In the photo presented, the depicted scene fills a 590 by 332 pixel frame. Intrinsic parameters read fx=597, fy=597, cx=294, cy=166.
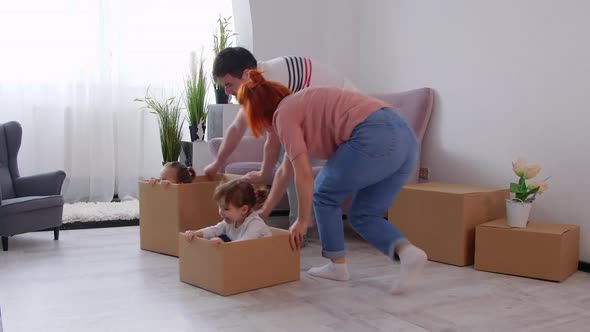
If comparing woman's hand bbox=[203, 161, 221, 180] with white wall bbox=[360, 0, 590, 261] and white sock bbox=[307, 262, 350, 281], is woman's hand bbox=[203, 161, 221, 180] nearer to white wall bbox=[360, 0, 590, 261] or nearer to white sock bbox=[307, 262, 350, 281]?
white sock bbox=[307, 262, 350, 281]

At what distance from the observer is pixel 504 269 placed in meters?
2.78

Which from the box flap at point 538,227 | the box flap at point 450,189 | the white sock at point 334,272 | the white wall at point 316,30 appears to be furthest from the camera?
the white wall at point 316,30

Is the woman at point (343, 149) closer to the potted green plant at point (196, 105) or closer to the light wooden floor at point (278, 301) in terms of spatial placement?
the light wooden floor at point (278, 301)

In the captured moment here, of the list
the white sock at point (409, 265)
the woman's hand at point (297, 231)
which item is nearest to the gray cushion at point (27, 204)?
the woman's hand at point (297, 231)

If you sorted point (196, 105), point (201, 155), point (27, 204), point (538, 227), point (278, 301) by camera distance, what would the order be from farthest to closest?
point (196, 105)
point (201, 155)
point (27, 204)
point (538, 227)
point (278, 301)

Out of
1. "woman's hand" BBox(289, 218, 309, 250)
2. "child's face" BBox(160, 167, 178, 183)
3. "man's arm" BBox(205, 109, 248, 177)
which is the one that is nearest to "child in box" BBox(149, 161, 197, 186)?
"child's face" BBox(160, 167, 178, 183)

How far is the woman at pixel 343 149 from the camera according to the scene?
2197mm

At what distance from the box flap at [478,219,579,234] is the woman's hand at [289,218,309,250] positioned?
983 mm

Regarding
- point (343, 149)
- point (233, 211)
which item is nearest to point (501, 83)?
point (343, 149)

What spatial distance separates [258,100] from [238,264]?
65cm

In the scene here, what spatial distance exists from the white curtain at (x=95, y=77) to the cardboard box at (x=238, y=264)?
2.70 m

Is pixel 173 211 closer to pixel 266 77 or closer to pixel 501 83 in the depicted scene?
pixel 266 77

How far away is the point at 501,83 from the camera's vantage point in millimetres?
3371

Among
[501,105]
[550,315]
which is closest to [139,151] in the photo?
[501,105]
